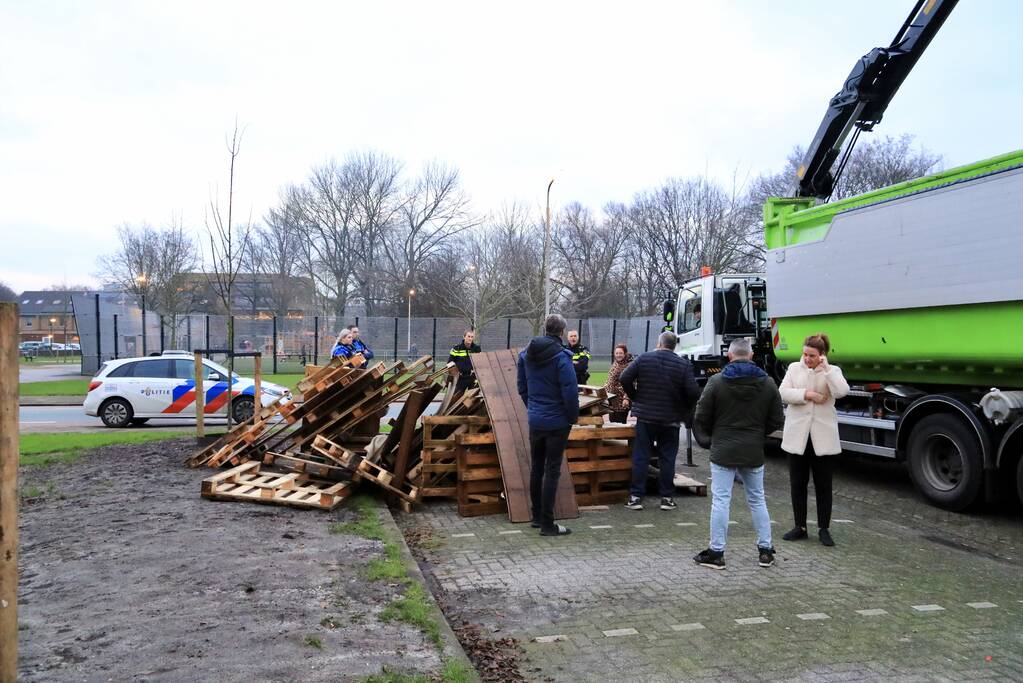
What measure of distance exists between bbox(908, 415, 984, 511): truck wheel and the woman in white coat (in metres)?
2.00

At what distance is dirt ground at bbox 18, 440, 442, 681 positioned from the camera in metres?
3.69

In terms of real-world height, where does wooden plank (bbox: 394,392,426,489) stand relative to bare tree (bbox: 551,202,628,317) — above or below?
below

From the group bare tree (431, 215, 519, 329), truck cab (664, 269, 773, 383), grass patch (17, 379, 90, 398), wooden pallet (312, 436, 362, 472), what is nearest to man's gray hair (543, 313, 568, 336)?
wooden pallet (312, 436, 362, 472)

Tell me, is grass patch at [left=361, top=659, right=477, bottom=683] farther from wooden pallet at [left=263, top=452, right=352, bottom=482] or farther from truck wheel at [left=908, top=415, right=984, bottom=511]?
truck wheel at [left=908, top=415, right=984, bottom=511]

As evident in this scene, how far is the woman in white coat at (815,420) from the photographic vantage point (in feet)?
20.8

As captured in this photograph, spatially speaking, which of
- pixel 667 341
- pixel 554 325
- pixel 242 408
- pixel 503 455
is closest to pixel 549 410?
pixel 554 325

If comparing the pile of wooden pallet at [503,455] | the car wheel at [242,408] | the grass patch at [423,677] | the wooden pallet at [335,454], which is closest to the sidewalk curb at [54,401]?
the car wheel at [242,408]

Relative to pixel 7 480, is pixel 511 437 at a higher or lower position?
lower

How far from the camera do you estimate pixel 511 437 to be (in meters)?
7.66

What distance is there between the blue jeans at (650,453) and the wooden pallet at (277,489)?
3043 mm

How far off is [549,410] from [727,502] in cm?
176

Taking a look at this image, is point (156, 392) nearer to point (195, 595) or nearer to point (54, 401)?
point (54, 401)

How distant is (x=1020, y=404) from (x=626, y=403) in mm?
4733

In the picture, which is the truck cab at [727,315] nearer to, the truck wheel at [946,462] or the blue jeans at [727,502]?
the truck wheel at [946,462]
